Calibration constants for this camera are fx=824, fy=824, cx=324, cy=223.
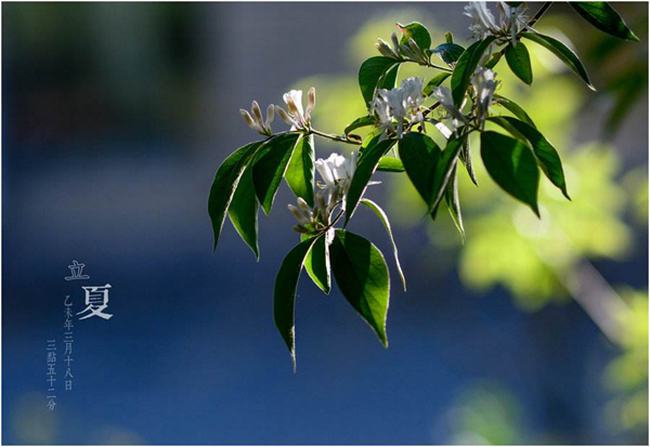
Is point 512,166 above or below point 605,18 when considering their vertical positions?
below

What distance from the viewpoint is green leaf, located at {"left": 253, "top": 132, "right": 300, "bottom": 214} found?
0.44 meters

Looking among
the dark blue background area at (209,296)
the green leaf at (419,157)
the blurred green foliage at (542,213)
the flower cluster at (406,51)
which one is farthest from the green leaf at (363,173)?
the dark blue background area at (209,296)

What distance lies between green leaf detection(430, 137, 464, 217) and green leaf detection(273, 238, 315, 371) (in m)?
0.09

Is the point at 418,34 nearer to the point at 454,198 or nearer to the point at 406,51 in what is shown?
the point at 406,51

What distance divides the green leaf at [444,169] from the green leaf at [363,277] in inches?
2.4

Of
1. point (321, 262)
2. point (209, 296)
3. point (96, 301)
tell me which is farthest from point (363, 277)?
point (209, 296)

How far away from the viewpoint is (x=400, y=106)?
430 millimetres

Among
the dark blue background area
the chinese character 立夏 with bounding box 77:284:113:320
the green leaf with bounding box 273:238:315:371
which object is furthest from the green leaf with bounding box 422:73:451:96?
the dark blue background area

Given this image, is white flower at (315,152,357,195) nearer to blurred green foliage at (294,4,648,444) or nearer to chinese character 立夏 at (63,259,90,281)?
chinese character 立夏 at (63,259,90,281)

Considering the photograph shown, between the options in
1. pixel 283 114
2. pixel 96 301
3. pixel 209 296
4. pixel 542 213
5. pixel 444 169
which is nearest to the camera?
pixel 444 169

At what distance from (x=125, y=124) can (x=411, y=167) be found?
4.02m

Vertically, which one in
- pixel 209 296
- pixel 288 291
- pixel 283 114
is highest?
pixel 209 296

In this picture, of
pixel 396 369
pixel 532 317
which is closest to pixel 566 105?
pixel 532 317

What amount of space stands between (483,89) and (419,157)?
0.05m
